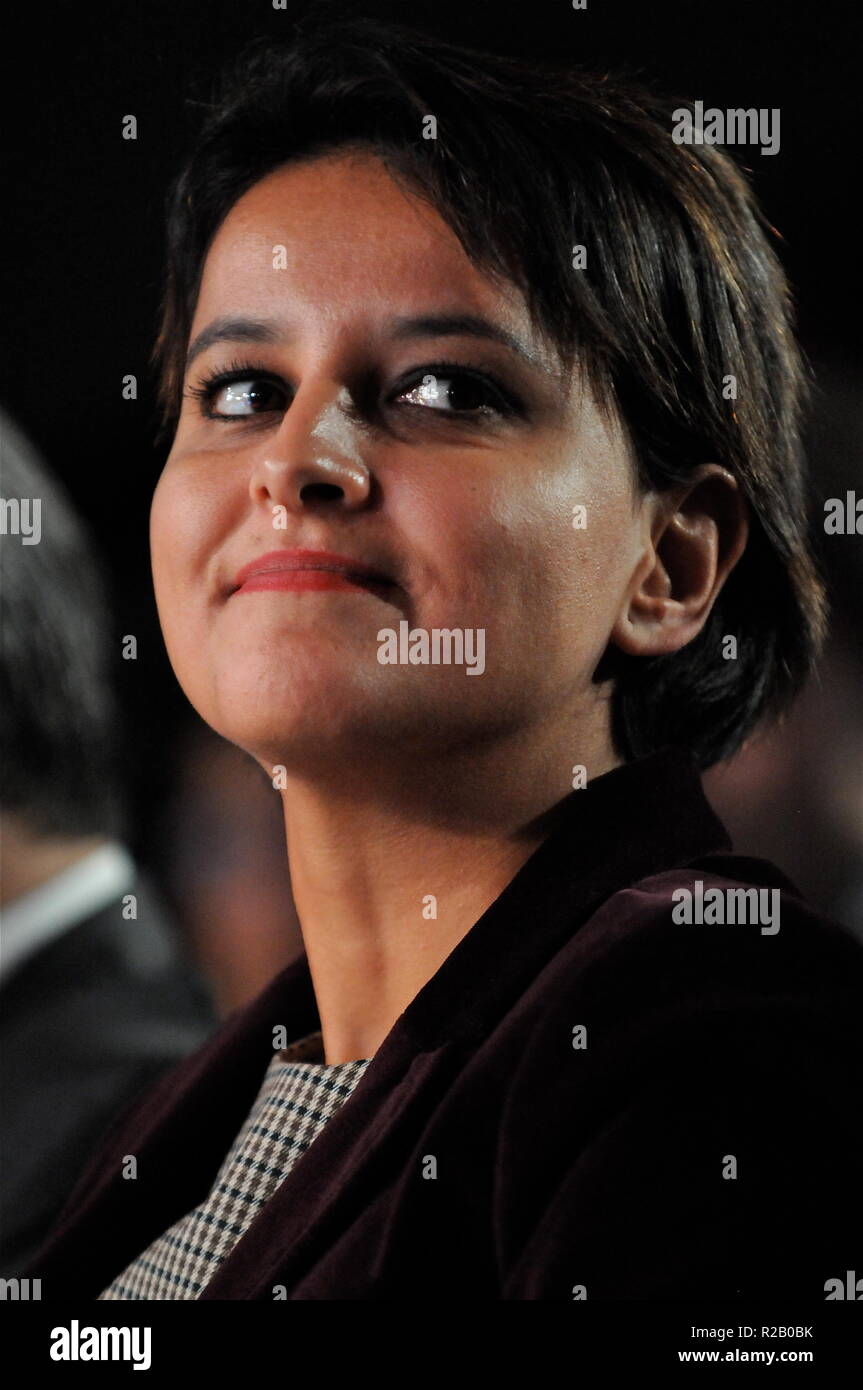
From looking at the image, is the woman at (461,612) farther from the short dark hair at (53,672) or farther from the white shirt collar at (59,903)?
the short dark hair at (53,672)

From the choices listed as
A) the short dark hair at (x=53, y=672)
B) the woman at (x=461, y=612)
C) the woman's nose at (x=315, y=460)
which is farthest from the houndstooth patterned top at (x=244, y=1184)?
the short dark hair at (x=53, y=672)

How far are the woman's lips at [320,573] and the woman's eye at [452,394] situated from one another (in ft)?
0.32

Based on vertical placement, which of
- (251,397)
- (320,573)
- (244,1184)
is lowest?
(244,1184)

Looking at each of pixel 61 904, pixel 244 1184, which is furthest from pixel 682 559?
pixel 61 904

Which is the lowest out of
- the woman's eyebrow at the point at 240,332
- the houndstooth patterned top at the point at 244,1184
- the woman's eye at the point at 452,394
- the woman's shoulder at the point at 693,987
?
the houndstooth patterned top at the point at 244,1184

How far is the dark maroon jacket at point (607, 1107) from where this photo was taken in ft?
1.86

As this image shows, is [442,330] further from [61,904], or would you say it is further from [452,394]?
[61,904]

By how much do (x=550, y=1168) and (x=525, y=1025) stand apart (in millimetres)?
81

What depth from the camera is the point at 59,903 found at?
1.22 m

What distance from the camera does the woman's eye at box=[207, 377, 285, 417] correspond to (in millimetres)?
862

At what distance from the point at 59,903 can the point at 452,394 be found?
0.60m

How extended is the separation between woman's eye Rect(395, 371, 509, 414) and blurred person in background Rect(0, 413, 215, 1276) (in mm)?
548

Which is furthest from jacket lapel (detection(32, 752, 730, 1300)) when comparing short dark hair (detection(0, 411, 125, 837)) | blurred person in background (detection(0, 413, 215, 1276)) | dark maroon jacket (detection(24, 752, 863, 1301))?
short dark hair (detection(0, 411, 125, 837))

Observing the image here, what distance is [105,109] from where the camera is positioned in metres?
1.23
